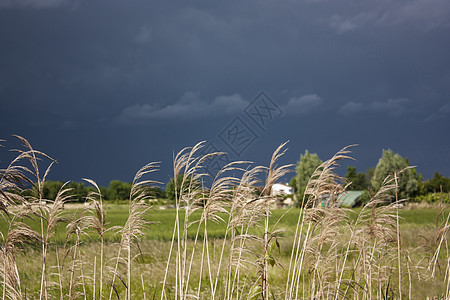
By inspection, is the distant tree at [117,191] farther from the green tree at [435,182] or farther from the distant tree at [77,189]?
the green tree at [435,182]

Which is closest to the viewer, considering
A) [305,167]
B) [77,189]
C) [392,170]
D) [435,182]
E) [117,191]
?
[77,189]

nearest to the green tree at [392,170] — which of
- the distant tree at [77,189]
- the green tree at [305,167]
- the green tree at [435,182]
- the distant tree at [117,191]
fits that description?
the green tree at [435,182]

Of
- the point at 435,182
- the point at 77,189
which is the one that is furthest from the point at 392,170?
the point at 77,189

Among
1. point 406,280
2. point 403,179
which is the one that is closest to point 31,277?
point 406,280

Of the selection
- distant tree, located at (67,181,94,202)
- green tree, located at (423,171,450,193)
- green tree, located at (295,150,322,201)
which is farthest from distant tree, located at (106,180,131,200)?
green tree, located at (423,171,450,193)

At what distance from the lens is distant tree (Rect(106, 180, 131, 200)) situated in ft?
149

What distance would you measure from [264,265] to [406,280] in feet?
20.3

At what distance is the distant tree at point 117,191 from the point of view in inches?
1786

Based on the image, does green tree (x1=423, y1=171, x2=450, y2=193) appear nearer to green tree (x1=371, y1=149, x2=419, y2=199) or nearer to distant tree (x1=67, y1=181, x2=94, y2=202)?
green tree (x1=371, y1=149, x2=419, y2=199)

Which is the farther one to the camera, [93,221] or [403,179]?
[403,179]

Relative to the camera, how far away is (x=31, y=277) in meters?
8.39

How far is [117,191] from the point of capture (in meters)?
45.5

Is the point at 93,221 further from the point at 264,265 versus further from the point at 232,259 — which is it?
the point at 264,265

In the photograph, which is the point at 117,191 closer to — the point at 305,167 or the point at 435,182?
the point at 305,167
